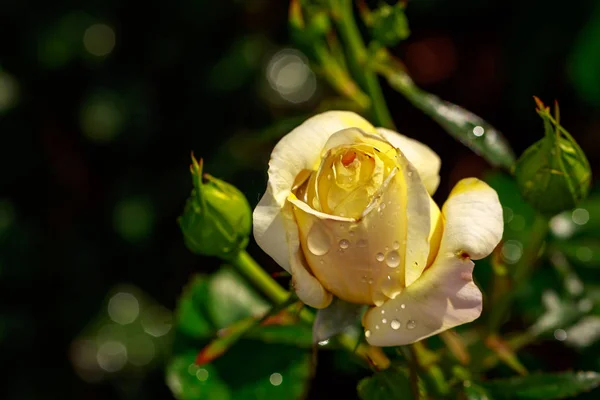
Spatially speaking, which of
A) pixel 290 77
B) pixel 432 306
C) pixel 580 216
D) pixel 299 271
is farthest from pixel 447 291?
pixel 290 77

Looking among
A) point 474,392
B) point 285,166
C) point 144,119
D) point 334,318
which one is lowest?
point 144,119

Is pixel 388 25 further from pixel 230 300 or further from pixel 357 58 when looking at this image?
pixel 230 300

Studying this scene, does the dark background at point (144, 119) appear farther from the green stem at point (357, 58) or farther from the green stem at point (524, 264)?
the green stem at point (524, 264)

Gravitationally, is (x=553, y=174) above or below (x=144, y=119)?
above

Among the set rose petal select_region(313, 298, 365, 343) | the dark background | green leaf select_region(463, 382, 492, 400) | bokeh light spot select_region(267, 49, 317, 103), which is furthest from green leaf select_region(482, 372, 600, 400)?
bokeh light spot select_region(267, 49, 317, 103)

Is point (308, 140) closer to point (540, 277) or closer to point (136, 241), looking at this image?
point (540, 277)

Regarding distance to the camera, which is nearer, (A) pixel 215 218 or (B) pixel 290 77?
(A) pixel 215 218
